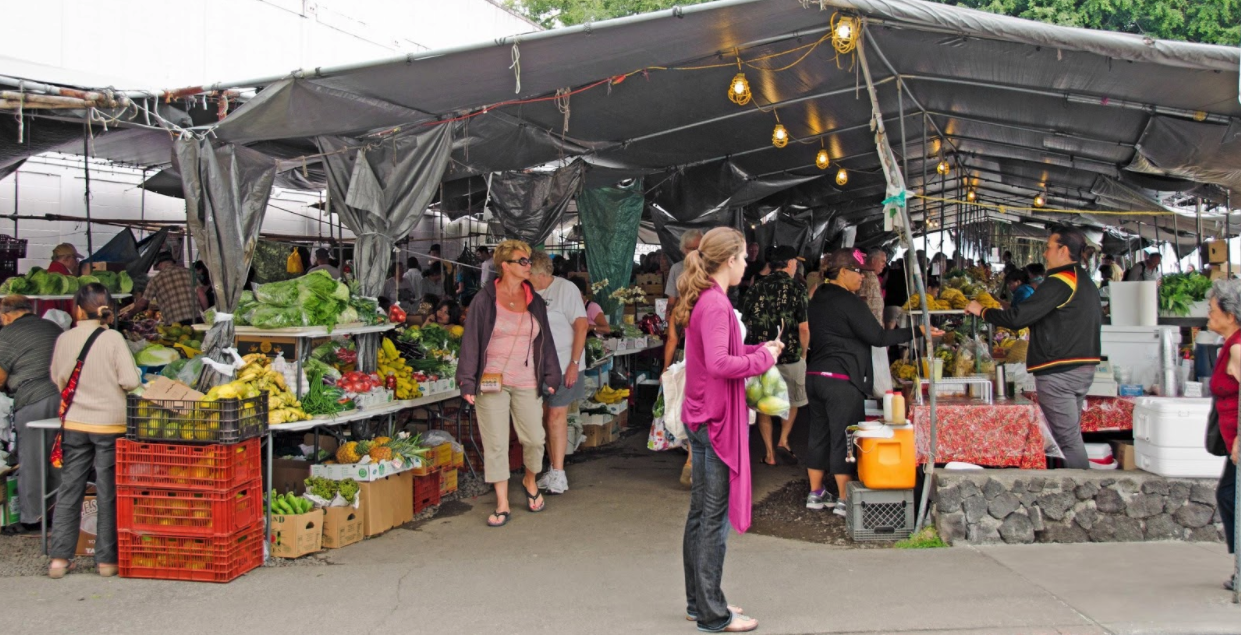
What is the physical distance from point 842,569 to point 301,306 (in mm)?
3966

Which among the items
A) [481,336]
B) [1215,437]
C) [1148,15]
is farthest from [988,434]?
[1148,15]

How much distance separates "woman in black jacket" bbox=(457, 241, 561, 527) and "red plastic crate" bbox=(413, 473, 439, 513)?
65 cm

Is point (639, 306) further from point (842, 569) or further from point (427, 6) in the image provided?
point (427, 6)

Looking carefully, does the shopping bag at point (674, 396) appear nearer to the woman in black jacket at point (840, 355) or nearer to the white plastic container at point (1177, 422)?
the woman in black jacket at point (840, 355)

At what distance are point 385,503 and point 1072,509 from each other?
4633 millimetres

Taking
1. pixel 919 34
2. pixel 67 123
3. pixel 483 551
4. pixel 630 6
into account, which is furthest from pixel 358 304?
pixel 630 6

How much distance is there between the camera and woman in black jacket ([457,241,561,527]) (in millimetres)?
6508

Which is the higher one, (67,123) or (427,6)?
(427,6)

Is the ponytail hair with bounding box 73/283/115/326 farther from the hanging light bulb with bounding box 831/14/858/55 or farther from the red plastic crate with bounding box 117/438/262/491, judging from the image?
the hanging light bulb with bounding box 831/14/858/55

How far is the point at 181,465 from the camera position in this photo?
17.5ft

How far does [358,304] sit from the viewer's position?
21.9ft

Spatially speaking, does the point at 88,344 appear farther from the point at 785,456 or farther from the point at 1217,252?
the point at 1217,252

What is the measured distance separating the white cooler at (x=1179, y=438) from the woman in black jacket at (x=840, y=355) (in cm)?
162

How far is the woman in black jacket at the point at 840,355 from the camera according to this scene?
6.47 metres
